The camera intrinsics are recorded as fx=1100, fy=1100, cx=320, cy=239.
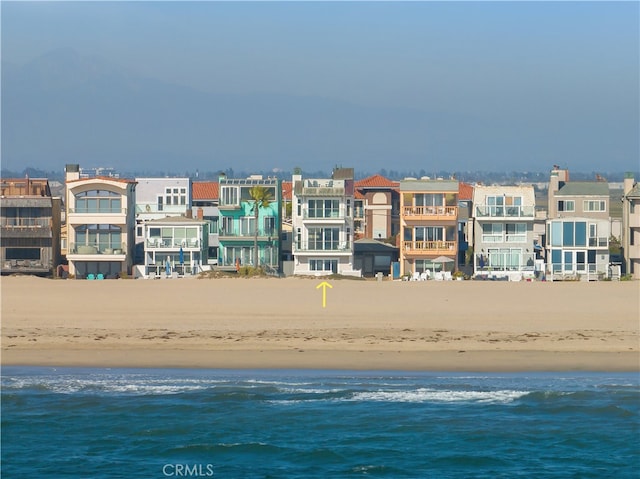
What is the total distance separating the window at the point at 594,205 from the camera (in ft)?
179

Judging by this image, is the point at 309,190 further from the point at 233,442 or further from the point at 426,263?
the point at 233,442

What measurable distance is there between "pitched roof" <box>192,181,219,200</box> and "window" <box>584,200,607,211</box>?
2244cm

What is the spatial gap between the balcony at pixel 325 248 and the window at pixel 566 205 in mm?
11610

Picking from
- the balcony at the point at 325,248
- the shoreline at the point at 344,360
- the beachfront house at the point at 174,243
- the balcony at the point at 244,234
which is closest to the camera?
the shoreline at the point at 344,360

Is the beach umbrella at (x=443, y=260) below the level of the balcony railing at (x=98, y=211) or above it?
below

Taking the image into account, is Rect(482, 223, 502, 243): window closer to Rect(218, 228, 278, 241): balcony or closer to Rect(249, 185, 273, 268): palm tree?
Rect(218, 228, 278, 241): balcony

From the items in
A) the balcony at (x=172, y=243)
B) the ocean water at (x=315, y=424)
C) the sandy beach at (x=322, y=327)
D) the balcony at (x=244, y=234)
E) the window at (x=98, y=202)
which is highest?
the window at (x=98, y=202)

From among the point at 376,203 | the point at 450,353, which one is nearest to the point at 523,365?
the point at 450,353

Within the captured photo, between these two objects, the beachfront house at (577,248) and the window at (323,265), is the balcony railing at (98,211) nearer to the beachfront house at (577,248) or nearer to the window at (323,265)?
the window at (323,265)

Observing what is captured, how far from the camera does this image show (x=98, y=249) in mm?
50875

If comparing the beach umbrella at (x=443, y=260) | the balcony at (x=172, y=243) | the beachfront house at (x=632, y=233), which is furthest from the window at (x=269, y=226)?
the beachfront house at (x=632, y=233)

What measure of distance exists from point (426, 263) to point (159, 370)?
2499cm

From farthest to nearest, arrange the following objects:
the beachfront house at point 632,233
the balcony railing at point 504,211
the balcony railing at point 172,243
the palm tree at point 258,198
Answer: the balcony railing at point 172,243
the palm tree at point 258,198
the balcony railing at point 504,211
the beachfront house at point 632,233

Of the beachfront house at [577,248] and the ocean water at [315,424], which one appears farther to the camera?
the beachfront house at [577,248]
